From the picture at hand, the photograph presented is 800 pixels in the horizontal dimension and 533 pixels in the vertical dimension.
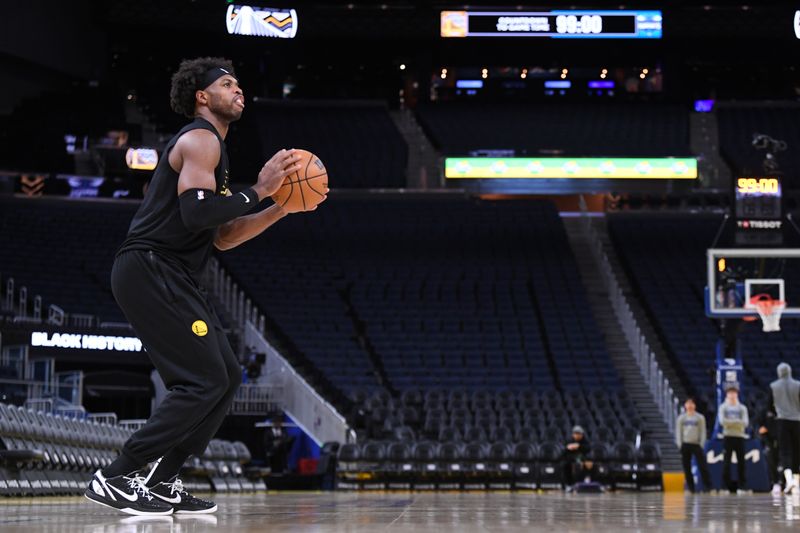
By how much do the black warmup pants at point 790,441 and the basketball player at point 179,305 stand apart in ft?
31.4

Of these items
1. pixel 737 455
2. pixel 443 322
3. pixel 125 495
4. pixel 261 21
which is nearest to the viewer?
pixel 125 495

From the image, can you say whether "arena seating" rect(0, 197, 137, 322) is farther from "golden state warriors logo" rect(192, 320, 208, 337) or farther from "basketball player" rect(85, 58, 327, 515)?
"golden state warriors logo" rect(192, 320, 208, 337)

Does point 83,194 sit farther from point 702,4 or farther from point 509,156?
point 702,4

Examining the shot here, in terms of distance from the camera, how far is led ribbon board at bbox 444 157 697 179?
1168 inches

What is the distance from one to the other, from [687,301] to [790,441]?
12.7 metres

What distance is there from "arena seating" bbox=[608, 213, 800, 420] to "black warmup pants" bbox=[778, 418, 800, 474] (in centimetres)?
626

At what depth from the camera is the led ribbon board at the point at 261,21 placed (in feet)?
102

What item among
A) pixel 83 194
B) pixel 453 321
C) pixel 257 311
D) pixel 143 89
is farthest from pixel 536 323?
pixel 143 89

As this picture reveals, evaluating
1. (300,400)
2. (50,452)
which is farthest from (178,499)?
(300,400)

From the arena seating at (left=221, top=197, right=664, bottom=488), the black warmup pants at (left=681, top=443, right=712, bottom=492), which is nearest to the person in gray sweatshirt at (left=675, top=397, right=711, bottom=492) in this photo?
the black warmup pants at (left=681, top=443, right=712, bottom=492)

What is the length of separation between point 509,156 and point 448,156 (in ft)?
5.06

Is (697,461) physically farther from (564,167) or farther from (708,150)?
(708,150)

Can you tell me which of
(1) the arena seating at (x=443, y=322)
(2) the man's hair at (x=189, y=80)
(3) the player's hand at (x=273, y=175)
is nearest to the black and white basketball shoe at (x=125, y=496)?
(3) the player's hand at (x=273, y=175)

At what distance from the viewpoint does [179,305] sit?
489 centimetres
